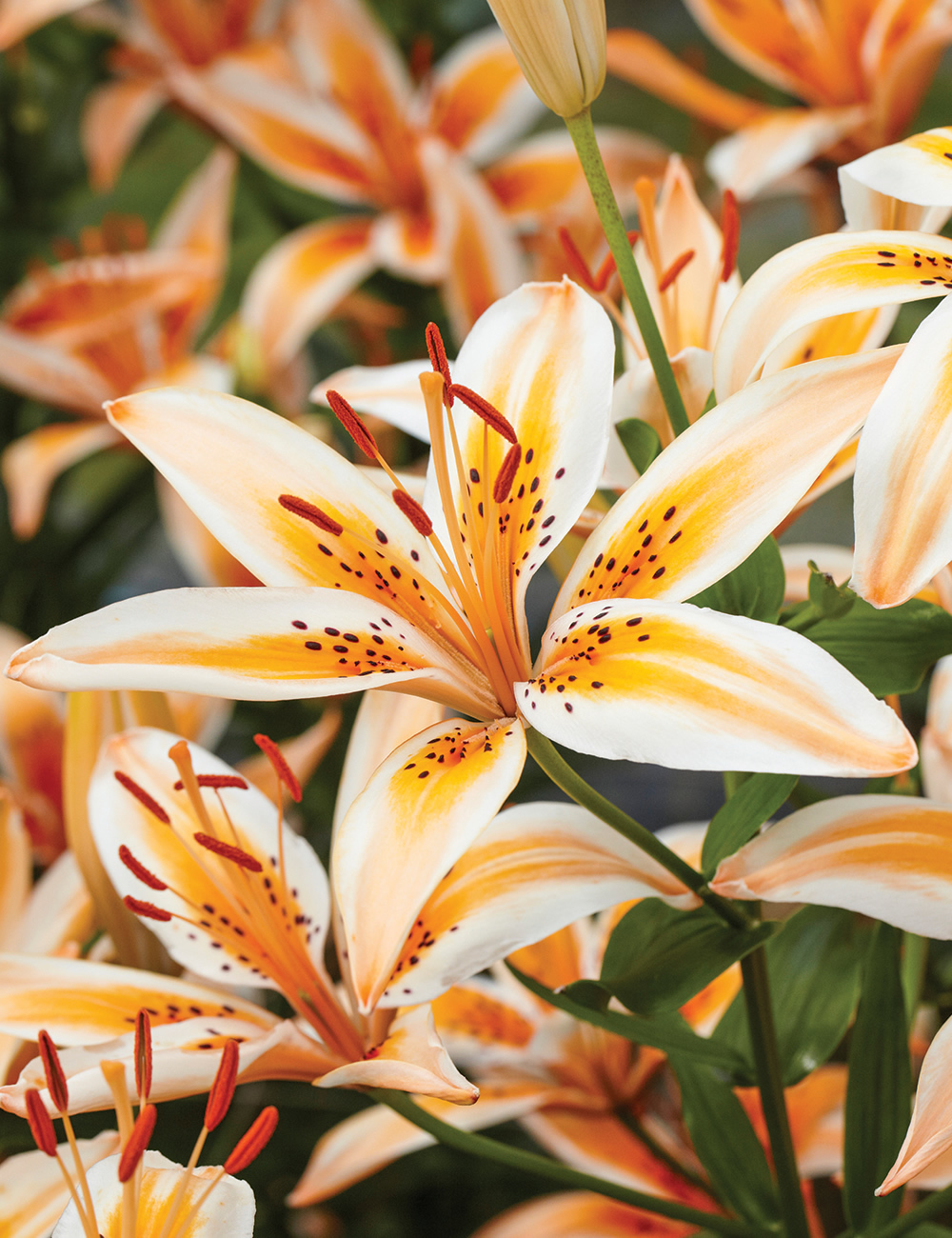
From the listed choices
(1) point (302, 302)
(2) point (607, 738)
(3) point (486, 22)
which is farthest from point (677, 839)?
(3) point (486, 22)

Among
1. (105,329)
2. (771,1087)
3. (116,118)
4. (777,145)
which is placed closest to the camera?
(771,1087)

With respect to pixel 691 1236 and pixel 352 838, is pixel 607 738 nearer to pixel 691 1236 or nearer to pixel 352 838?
pixel 352 838

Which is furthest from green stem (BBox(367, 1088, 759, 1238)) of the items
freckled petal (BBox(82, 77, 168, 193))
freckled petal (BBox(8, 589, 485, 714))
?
freckled petal (BBox(82, 77, 168, 193))

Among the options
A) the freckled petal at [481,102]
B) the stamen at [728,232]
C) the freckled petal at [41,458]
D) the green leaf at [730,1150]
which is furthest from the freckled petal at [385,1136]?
the freckled petal at [481,102]

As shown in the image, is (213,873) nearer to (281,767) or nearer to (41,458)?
(281,767)

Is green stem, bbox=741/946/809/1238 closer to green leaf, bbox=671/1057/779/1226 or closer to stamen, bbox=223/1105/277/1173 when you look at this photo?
green leaf, bbox=671/1057/779/1226

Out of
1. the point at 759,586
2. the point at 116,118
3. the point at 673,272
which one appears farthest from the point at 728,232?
the point at 116,118
